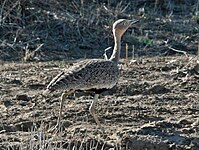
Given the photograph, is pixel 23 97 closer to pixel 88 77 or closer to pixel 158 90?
pixel 88 77

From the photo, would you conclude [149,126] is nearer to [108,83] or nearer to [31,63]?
[108,83]

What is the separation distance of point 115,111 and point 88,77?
28.2 inches

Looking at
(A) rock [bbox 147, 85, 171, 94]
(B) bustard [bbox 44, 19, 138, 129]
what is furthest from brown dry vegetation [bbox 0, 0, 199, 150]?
(B) bustard [bbox 44, 19, 138, 129]

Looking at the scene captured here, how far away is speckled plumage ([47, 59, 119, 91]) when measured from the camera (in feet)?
22.2

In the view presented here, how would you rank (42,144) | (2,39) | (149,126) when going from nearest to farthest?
1. (42,144)
2. (149,126)
3. (2,39)

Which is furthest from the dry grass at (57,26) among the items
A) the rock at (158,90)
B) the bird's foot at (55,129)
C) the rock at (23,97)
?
the bird's foot at (55,129)

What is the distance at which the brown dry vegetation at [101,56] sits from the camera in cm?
665

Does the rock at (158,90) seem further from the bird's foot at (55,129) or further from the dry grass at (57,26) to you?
the dry grass at (57,26)

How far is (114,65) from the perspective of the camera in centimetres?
733

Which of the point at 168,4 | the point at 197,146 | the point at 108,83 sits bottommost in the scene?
the point at 197,146

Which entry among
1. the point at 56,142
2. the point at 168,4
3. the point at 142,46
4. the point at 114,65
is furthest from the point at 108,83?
the point at 168,4

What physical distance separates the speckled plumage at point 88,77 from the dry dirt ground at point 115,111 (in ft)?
1.29

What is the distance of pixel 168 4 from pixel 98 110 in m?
5.82

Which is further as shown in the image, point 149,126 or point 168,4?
point 168,4
